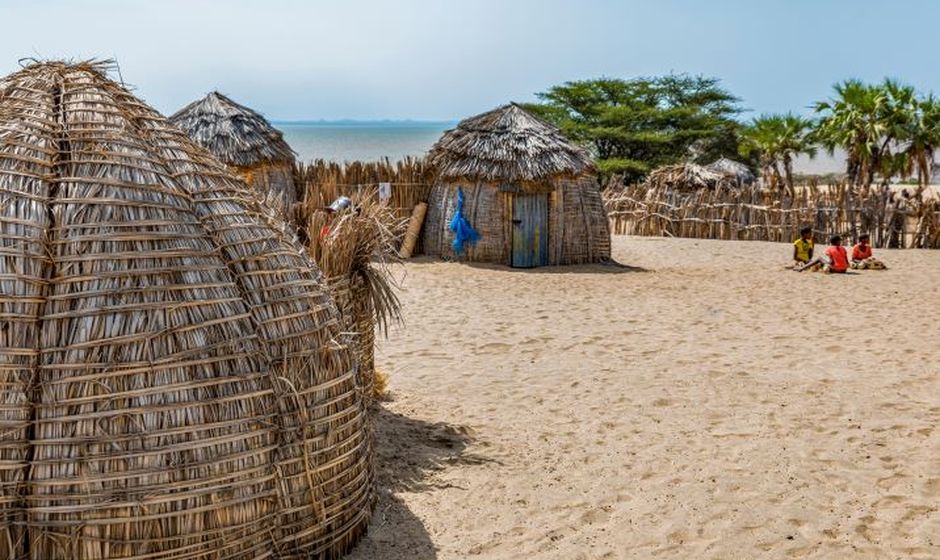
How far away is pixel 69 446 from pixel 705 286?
10.5 metres

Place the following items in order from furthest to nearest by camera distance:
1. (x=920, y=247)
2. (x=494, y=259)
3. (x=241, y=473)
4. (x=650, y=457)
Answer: (x=920, y=247) → (x=494, y=259) → (x=650, y=457) → (x=241, y=473)

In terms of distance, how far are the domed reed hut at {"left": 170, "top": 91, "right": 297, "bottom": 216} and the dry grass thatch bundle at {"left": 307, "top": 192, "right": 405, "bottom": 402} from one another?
9040 mm

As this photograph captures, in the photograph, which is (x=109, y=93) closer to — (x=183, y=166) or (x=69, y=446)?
(x=183, y=166)

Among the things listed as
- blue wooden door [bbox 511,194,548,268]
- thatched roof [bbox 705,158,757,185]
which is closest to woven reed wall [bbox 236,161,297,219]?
blue wooden door [bbox 511,194,548,268]

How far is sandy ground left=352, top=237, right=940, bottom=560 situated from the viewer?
4.61m

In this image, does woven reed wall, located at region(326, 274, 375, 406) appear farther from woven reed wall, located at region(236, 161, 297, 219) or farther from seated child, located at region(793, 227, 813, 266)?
seated child, located at region(793, 227, 813, 266)

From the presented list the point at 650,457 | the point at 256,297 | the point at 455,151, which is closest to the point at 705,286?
the point at 455,151

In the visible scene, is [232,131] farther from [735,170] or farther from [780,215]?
[735,170]

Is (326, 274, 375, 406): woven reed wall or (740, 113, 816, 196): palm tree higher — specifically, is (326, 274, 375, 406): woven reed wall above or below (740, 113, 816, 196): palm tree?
below

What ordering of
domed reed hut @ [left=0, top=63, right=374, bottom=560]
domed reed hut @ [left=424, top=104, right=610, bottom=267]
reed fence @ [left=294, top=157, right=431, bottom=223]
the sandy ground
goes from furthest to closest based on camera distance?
reed fence @ [left=294, top=157, right=431, bottom=223]
domed reed hut @ [left=424, top=104, right=610, bottom=267]
the sandy ground
domed reed hut @ [left=0, top=63, right=374, bottom=560]

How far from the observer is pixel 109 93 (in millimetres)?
3984

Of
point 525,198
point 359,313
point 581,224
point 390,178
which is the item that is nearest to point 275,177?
point 390,178

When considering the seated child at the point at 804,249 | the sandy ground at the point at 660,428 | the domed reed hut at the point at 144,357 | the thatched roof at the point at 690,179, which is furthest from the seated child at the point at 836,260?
the domed reed hut at the point at 144,357

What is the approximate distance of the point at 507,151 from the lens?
14.4m
